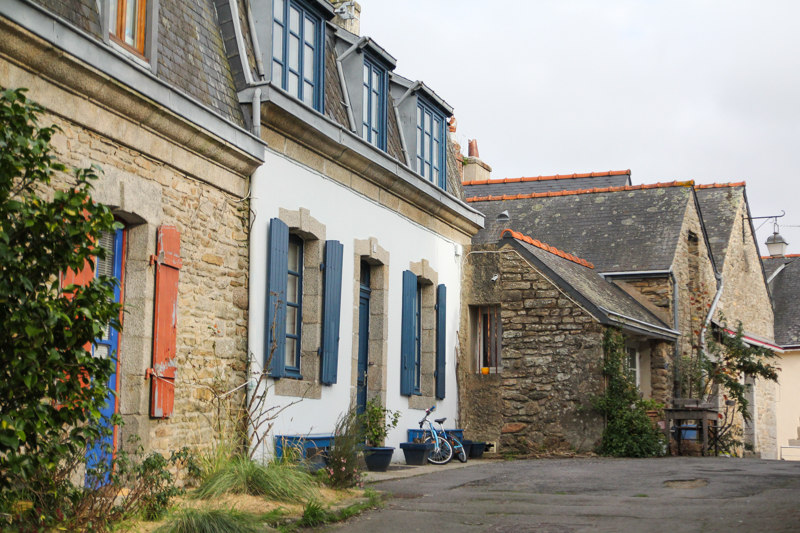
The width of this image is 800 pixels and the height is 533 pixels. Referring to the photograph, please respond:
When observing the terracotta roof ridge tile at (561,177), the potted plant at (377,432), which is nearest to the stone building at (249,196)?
the potted plant at (377,432)

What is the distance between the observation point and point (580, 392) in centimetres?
1399

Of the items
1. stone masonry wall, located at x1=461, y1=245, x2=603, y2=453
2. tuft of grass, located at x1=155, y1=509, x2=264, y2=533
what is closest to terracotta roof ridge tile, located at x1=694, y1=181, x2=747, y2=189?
stone masonry wall, located at x1=461, y1=245, x2=603, y2=453

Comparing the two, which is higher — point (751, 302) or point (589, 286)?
point (751, 302)

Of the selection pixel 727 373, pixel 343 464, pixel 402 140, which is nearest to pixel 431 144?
pixel 402 140

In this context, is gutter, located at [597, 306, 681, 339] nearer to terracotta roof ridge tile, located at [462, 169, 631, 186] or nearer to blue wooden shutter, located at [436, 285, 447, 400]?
blue wooden shutter, located at [436, 285, 447, 400]

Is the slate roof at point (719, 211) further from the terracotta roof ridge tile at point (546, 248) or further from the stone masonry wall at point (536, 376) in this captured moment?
the stone masonry wall at point (536, 376)

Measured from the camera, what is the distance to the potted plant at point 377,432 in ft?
35.5

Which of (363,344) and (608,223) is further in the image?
(608,223)

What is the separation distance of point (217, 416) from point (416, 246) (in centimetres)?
552

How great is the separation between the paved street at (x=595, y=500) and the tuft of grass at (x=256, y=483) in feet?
2.07

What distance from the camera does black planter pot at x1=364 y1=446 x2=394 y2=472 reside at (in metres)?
10.8

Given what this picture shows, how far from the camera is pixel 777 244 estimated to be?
29078 mm

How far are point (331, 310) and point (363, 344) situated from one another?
→ 1.62 m

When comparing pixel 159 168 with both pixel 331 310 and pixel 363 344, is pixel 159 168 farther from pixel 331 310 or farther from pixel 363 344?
pixel 363 344
